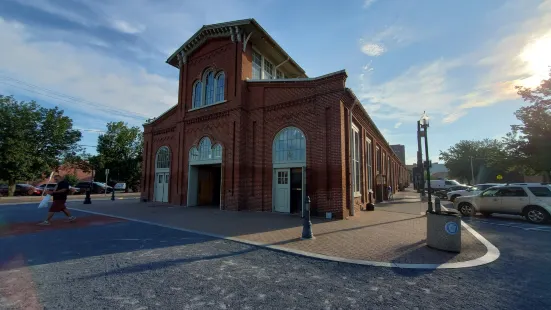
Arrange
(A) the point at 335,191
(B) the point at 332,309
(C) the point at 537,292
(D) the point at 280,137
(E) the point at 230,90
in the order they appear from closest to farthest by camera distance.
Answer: (B) the point at 332,309, (C) the point at 537,292, (A) the point at 335,191, (D) the point at 280,137, (E) the point at 230,90

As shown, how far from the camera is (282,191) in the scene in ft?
40.9

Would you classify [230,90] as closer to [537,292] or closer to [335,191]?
[335,191]

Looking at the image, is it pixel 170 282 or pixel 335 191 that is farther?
pixel 335 191

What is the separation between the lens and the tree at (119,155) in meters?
38.0

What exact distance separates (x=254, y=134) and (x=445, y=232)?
9.65m

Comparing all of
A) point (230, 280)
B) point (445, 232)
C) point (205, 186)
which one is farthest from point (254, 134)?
point (230, 280)

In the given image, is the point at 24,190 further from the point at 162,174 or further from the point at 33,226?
the point at 33,226

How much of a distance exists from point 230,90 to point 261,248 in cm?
1023

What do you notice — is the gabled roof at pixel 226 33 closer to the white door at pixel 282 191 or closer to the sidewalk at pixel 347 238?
the white door at pixel 282 191

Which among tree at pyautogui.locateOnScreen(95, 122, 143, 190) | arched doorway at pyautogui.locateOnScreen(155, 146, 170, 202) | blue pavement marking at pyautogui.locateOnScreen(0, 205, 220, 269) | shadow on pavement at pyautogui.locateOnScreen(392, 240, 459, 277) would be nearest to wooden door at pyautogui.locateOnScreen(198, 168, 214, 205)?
arched doorway at pyautogui.locateOnScreen(155, 146, 170, 202)

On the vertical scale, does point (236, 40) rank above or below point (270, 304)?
above

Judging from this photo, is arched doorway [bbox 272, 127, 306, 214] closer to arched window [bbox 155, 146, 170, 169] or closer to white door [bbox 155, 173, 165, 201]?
arched window [bbox 155, 146, 170, 169]

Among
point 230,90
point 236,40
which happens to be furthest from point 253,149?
point 236,40

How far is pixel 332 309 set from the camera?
3.22 metres
